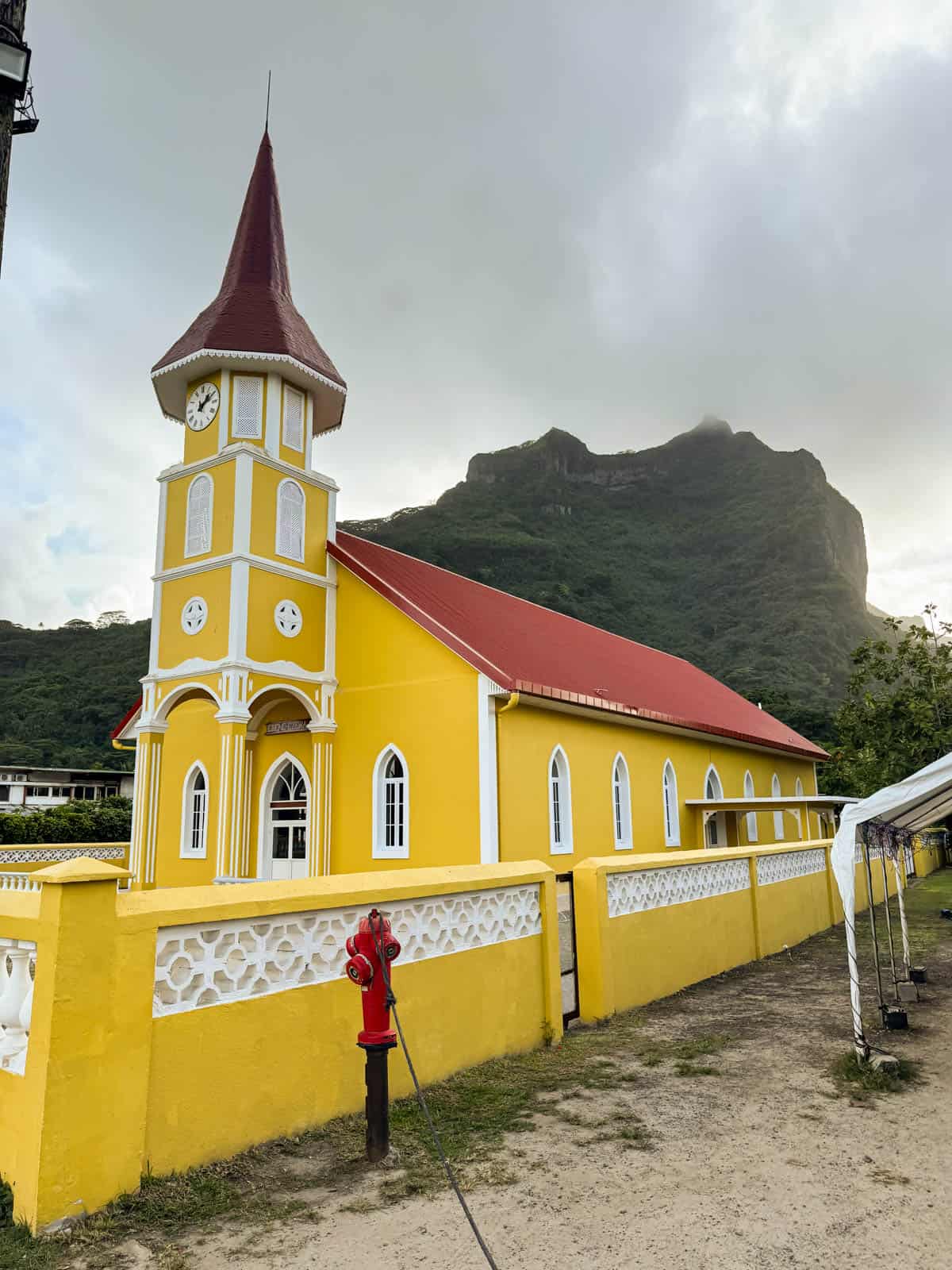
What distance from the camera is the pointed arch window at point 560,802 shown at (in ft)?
47.1

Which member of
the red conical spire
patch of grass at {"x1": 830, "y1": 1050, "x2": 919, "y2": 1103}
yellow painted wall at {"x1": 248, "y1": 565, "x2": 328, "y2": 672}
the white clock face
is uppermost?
the red conical spire

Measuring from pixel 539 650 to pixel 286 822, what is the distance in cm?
569

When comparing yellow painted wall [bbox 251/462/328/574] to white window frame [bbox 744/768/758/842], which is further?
white window frame [bbox 744/768/758/842]

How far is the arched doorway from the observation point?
15727 mm

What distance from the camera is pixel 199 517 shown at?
1531cm

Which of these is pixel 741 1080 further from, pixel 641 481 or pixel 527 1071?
pixel 641 481

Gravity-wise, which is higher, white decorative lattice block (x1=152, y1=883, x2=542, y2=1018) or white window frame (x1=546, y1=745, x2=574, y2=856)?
white window frame (x1=546, y1=745, x2=574, y2=856)

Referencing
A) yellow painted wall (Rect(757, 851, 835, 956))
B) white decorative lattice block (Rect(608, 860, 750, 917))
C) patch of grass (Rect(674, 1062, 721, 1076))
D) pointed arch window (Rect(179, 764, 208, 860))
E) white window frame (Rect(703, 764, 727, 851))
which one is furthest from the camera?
white window frame (Rect(703, 764, 727, 851))

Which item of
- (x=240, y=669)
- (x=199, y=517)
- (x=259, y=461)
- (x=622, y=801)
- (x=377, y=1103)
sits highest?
(x=259, y=461)

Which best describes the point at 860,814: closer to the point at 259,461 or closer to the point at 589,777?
the point at 589,777

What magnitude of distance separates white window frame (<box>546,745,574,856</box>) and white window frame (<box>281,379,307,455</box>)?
7.13 metres

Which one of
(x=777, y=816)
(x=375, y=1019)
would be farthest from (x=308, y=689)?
(x=777, y=816)

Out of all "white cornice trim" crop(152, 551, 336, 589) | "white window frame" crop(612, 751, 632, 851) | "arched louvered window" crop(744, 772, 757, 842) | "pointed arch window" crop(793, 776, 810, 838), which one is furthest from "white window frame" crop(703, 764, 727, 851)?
"white cornice trim" crop(152, 551, 336, 589)

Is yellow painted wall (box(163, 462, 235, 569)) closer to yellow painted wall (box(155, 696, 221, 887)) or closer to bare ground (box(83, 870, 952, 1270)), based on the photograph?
yellow painted wall (box(155, 696, 221, 887))
